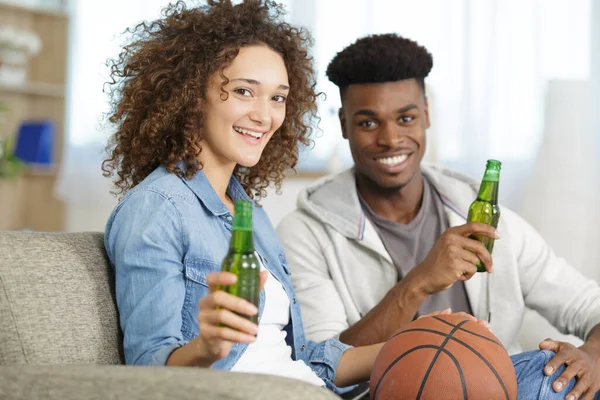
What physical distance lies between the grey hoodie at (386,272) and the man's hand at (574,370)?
1.37ft

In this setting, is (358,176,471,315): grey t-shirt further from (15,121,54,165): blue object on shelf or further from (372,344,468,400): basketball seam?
(15,121,54,165): blue object on shelf

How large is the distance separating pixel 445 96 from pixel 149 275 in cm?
328

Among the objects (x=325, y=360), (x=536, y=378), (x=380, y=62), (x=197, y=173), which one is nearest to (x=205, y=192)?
(x=197, y=173)

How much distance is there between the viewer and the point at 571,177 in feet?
13.3

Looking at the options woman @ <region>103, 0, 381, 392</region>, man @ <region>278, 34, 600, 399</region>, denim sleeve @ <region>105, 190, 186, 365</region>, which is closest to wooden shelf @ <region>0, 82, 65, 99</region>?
man @ <region>278, 34, 600, 399</region>

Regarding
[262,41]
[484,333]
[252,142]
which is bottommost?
[484,333]

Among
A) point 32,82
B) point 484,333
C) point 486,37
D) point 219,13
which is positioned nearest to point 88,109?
point 32,82

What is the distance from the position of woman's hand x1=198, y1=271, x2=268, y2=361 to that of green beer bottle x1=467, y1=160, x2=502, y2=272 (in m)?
0.68

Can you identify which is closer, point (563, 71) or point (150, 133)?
point (150, 133)

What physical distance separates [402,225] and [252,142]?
80cm

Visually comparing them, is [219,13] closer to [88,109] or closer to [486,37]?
[486,37]

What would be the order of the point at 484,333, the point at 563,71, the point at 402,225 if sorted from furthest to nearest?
the point at 563,71 < the point at 402,225 < the point at 484,333

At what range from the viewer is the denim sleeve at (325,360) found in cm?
186

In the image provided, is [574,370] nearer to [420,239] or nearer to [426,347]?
[426,347]
